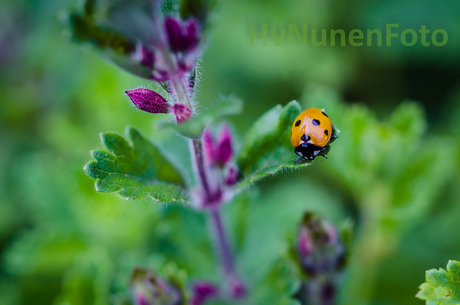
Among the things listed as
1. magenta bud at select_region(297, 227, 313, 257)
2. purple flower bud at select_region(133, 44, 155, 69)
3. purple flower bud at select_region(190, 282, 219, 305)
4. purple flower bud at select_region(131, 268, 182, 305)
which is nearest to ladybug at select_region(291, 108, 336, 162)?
magenta bud at select_region(297, 227, 313, 257)

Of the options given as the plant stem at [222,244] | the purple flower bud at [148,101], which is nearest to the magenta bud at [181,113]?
the purple flower bud at [148,101]

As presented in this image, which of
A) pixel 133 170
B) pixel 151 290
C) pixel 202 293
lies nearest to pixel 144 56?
pixel 133 170

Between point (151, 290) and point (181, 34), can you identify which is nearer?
point (181, 34)

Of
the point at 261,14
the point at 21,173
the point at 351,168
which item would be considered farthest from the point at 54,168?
the point at 261,14

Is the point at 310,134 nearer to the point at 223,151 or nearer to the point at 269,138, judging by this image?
the point at 269,138

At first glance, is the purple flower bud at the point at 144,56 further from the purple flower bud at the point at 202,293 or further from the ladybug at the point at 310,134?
the purple flower bud at the point at 202,293

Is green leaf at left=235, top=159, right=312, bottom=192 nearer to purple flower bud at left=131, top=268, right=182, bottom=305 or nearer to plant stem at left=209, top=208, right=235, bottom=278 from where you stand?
plant stem at left=209, top=208, right=235, bottom=278

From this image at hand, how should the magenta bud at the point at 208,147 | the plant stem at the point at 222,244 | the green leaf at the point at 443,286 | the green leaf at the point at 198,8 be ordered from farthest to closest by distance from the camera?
1. the plant stem at the point at 222,244
2. the magenta bud at the point at 208,147
3. the green leaf at the point at 198,8
4. the green leaf at the point at 443,286
